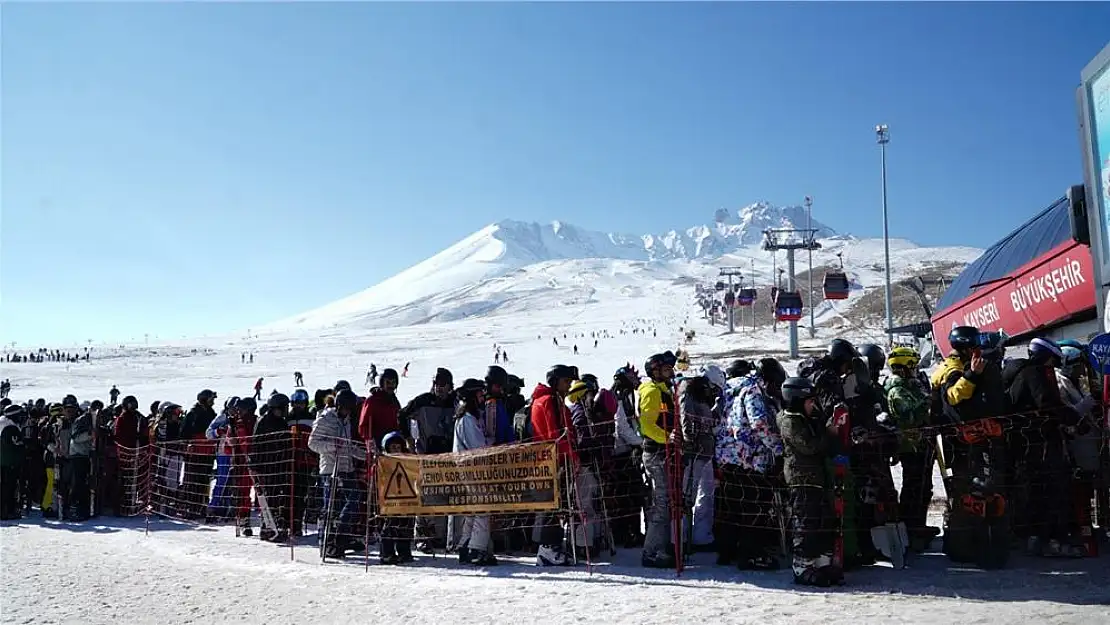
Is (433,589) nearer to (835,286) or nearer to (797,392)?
(797,392)

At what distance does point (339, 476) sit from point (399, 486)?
83 cm

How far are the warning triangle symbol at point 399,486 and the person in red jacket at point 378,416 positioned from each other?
0.45 meters

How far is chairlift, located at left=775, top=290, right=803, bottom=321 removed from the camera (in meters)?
50.1

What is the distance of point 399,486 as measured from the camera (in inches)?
311

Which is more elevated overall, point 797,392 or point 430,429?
point 797,392

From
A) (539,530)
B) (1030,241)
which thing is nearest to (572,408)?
(539,530)

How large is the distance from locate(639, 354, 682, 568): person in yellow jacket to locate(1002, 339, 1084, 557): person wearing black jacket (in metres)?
2.83

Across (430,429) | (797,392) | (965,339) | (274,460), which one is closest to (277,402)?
(274,460)

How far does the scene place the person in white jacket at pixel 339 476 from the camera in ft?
27.1

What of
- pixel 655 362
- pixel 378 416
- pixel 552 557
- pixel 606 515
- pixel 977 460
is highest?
pixel 655 362

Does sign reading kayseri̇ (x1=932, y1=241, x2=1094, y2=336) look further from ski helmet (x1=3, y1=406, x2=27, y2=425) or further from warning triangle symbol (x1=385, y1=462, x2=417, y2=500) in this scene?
ski helmet (x1=3, y1=406, x2=27, y2=425)

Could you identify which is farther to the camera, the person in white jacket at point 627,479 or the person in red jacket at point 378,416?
the person in red jacket at point 378,416

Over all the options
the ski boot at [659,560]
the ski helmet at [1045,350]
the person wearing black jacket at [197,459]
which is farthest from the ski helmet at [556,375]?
the person wearing black jacket at [197,459]

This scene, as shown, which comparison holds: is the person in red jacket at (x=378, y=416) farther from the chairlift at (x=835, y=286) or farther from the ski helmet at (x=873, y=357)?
the chairlift at (x=835, y=286)
